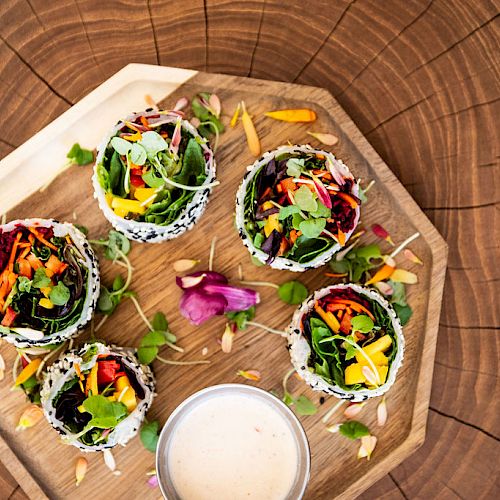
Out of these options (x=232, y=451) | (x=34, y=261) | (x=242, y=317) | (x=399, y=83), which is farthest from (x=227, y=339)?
(x=399, y=83)

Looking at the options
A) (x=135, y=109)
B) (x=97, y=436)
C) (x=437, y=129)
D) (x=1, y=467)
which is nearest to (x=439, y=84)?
(x=437, y=129)

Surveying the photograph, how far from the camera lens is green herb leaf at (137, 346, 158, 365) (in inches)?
64.0

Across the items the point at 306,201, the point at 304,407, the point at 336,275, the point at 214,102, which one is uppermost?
the point at 214,102

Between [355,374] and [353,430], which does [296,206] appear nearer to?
[355,374]

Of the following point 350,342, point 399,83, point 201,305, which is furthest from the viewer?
point 399,83

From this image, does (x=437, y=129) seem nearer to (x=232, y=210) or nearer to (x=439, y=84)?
(x=439, y=84)

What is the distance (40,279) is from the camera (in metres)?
1.46

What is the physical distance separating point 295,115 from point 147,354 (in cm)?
69

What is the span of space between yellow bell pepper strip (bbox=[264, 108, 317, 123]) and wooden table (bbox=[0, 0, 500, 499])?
0.16 meters

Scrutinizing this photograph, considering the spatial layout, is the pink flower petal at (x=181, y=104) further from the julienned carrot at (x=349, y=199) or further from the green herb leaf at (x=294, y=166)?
the julienned carrot at (x=349, y=199)

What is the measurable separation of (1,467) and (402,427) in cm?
105

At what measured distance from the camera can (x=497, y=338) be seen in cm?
177

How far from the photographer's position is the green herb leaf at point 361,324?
4.77 feet

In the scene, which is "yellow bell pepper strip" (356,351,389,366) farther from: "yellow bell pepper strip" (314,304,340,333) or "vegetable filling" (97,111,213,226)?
"vegetable filling" (97,111,213,226)
